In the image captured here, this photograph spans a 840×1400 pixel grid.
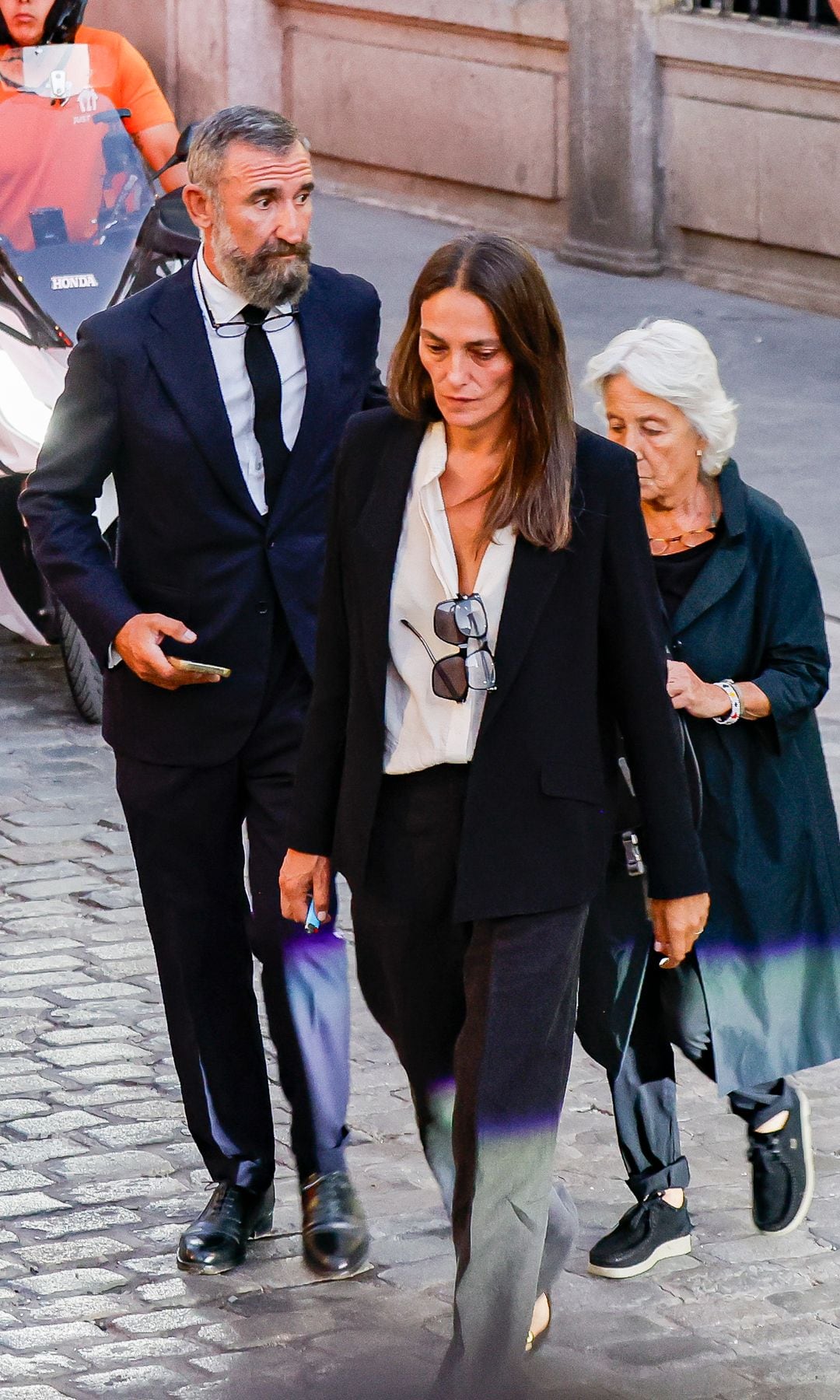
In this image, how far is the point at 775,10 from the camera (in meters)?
13.5

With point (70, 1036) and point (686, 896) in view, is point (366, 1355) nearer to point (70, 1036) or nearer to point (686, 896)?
point (686, 896)

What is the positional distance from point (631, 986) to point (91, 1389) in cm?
118

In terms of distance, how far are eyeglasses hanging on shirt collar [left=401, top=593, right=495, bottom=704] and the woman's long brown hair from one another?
0.42 feet

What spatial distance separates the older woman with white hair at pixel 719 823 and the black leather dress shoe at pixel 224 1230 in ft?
2.09

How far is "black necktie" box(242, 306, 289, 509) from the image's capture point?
14.6 feet

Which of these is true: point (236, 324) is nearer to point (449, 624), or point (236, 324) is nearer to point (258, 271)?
point (258, 271)

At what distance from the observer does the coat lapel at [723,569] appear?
445cm

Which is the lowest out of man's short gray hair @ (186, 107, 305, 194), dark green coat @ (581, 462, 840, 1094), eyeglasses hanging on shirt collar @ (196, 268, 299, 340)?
dark green coat @ (581, 462, 840, 1094)

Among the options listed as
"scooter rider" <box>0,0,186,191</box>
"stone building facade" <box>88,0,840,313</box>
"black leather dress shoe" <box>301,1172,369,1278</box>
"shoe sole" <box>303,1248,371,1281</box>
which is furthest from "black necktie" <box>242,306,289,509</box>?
"stone building facade" <box>88,0,840,313</box>

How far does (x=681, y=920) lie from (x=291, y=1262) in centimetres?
117

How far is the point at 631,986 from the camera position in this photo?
4.50 meters

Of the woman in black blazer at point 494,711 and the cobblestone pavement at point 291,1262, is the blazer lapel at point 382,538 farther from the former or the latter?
the cobblestone pavement at point 291,1262

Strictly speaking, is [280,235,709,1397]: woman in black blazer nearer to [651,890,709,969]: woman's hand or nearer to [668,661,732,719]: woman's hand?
[651,890,709,969]: woman's hand

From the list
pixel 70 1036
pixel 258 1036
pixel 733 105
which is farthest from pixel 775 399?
Answer: pixel 258 1036
